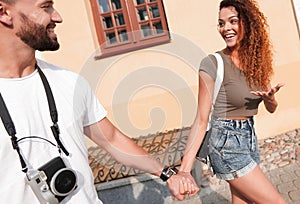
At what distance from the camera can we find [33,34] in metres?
1.60

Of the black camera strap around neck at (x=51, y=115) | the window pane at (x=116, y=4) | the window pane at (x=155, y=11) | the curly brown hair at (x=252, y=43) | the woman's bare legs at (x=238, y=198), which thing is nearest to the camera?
the black camera strap around neck at (x=51, y=115)

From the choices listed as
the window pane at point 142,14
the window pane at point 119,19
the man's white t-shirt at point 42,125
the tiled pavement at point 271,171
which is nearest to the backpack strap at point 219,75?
the tiled pavement at point 271,171

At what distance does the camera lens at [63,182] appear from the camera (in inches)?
59.1

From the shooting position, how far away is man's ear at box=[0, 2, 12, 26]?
1543mm

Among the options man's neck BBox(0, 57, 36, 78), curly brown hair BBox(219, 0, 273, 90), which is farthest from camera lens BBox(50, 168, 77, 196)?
curly brown hair BBox(219, 0, 273, 90)

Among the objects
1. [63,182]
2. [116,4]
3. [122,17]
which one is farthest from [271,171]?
[116,4]

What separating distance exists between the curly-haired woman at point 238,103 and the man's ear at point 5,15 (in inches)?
44.6

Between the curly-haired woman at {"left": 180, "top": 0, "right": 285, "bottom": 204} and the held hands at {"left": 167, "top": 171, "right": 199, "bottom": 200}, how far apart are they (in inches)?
4.4

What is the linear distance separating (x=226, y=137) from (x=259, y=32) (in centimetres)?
76

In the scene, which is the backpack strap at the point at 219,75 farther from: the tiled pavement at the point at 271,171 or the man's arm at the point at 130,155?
the tiled pavement at the point at 271,171

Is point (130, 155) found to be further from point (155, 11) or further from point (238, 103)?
point (155, 11)

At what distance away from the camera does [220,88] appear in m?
2.26

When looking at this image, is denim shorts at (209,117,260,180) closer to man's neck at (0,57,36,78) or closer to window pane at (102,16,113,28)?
man's neck at (0,57,36,78)

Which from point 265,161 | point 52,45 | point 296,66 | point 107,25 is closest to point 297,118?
point 296,66
